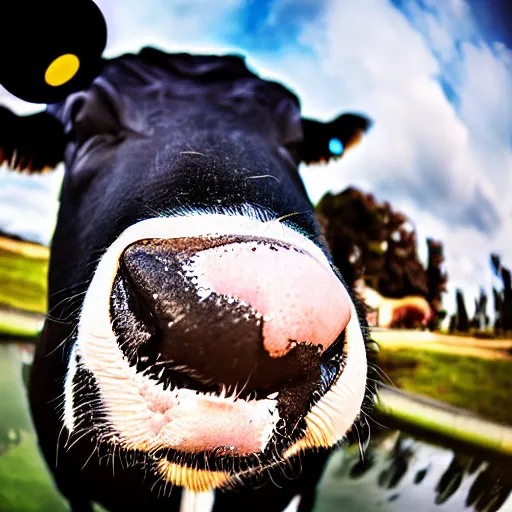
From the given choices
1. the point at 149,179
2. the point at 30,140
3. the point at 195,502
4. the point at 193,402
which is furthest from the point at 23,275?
the point at 193,402

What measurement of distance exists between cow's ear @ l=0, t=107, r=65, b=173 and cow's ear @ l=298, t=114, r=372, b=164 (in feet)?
1.61

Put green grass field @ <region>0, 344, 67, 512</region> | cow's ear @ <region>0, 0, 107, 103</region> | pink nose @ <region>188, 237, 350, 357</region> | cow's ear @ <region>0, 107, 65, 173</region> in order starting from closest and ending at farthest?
1. pink nose @ <region>188, 237, 350, 357</region>
2. cow's ear @ <region>0, 0, 107, 103</region>
3. green grass field @ <region>0, 344, 67, 512</region>
4. cow's ear @ <region>0, 107, 65, 173</region>

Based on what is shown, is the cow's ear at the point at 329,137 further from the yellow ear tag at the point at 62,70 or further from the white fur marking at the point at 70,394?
the white fur marking at the point at 70,394

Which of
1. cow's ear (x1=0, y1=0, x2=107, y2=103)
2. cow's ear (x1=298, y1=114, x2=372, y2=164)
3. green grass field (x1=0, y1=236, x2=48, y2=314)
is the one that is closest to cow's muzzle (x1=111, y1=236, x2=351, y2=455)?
cow's ear (x1=0, y1=0, x2=107, y2=103)

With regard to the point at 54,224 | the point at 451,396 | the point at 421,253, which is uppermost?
the point at 421,253

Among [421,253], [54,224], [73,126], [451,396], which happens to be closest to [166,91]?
[73,126]

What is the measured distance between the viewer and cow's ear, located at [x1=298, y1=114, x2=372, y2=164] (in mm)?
1086

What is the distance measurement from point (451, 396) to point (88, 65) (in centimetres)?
61

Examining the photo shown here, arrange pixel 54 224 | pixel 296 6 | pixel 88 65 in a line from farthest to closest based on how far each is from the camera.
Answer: pixel 54 224, pixel 296 6, pixel 88 65

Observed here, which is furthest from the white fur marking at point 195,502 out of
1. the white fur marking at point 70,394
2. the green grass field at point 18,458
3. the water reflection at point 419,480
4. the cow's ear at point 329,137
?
the cow's ear at point 329,137

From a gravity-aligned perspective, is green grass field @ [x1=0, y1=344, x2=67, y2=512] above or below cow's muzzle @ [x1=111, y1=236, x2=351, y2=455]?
below

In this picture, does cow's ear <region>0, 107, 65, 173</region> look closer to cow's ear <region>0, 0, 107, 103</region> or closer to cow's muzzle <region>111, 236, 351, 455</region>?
cow's ear <region>0, 0, 107, 103</region>

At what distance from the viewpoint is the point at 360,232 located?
0.81 metres

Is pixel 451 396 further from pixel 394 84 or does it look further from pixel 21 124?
pixel 21 124
